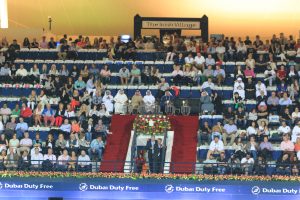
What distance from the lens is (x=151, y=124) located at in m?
29.6

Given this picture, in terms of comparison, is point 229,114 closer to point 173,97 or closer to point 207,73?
point 173,97

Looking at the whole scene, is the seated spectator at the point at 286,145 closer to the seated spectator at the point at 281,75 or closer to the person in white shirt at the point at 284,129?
the person in white shirt at the point at 284,129

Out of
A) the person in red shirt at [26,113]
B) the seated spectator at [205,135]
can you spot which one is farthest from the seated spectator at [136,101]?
the person in red shirt at [26,113]

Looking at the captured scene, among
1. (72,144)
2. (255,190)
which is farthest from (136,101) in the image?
(255,190)

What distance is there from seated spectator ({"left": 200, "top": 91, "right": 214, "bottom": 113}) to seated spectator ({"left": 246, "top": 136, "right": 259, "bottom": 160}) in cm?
292

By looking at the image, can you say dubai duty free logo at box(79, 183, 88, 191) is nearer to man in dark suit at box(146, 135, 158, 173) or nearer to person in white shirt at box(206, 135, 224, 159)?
man in dark suit at box(146, 135, 158, 173)

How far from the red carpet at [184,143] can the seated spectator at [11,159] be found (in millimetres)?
5064

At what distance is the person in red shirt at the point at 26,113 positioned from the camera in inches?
1177

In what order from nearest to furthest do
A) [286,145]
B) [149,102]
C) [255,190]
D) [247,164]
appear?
[255,190], [247,164], [286,145], [149,102]

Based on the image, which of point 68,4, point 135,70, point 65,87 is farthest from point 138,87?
point 68,4

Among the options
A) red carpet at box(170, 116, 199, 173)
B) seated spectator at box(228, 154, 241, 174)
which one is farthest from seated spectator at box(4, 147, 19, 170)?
seated spectator at box(228, 154, 241, 174)

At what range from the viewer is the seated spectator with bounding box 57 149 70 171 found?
26.8m

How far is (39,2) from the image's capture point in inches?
1441

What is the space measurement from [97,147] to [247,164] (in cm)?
520
